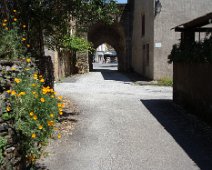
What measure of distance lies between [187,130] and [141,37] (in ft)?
50.7

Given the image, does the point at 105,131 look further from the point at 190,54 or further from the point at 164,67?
the point at 164,67

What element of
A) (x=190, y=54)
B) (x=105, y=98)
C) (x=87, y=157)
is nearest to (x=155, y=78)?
(x=105, y=98)

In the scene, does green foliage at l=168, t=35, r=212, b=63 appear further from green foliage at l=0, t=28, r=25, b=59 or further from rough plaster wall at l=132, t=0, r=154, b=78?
rough plaster wall at l=132, t=0, r=154, b=78

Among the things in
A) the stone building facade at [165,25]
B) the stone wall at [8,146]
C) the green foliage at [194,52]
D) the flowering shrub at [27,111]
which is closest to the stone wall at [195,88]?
the green foliage at [194,52]

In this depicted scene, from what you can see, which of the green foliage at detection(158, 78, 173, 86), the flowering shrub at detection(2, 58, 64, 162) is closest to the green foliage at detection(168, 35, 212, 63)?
the flowering shrub at detection(2, 58, 64, 162)

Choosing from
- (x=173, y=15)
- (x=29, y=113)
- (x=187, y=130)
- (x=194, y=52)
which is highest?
(x=173, y=15)

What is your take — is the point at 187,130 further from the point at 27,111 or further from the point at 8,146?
the point at 8,146

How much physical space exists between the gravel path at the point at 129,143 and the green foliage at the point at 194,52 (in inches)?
60.4

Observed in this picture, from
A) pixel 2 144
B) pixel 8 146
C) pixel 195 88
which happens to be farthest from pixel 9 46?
pixel 195 88

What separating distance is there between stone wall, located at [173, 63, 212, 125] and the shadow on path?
9.9 inches

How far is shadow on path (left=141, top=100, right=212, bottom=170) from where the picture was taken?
17.0 feet

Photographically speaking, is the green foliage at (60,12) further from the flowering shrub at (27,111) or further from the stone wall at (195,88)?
the flowering shrub at (27,111)

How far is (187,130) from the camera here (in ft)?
22.4

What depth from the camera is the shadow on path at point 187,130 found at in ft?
17.0
